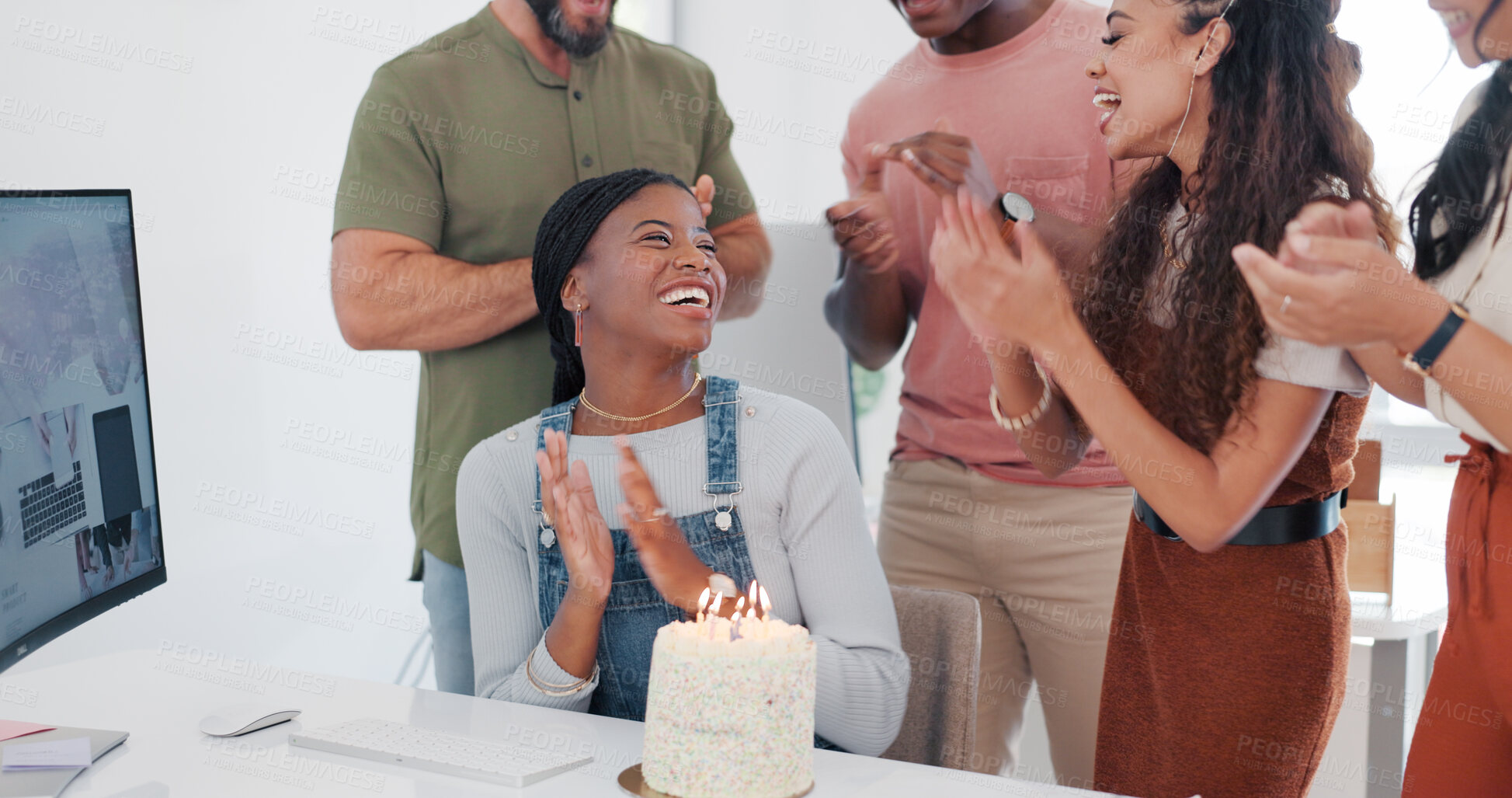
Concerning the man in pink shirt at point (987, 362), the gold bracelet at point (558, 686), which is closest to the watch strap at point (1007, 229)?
the man in pink shirt at point (987, 362)

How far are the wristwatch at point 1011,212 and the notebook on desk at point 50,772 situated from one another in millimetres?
1253

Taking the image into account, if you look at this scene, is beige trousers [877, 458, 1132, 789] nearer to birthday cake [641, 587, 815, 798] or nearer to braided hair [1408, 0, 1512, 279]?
braided hair [1408, 0, 1512, 279]

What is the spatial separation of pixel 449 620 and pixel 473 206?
0.73 metres

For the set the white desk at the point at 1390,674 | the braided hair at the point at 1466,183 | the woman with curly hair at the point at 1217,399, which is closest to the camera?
the braided hair at the point at 1466,183

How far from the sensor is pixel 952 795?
105 cm

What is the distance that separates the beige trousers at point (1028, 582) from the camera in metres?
1.91

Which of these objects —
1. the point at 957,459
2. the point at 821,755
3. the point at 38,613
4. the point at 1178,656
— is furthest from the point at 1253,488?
the point at 38,613

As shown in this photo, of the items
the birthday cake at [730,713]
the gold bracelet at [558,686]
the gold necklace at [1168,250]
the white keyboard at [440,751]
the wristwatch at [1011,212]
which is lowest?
the gold bracelet at [558,686]

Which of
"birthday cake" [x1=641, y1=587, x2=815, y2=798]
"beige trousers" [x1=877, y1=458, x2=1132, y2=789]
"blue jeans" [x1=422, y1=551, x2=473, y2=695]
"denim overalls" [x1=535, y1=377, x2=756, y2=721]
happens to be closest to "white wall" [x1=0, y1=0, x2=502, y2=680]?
"blue jeans" [x1=422, y1=551, x2=473, y2=695]

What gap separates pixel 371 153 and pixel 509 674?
3.12ft

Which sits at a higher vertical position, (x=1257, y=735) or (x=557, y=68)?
(x=557, y=68)

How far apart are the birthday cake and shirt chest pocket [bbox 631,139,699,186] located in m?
1.28

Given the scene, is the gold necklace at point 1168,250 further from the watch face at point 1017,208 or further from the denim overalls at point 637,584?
the denim overalls at point 637,584

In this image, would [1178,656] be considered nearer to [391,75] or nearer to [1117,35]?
[1117,35]
